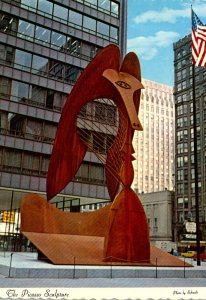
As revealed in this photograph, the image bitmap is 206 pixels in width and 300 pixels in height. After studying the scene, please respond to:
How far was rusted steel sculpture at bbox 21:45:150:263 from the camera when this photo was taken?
16422 mm

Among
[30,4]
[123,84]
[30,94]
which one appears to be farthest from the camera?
[30,4]

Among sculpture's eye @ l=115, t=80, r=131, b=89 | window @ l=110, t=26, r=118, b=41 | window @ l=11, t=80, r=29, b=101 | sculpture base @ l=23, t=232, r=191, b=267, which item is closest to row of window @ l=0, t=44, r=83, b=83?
window @ l=11, t=80, r=29, b=101

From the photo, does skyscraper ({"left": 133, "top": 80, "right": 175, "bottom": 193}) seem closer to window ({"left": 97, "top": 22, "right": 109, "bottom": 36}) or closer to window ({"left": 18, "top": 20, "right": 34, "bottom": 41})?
window ({"left": 97, "top": 22, "right": 109, "bottom": 36})

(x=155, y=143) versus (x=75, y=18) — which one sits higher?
(x=155, y=143)

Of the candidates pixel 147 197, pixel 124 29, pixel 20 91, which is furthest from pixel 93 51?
pixel 147 197

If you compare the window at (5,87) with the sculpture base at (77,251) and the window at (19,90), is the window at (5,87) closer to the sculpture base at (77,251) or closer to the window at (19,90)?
the window at (19,90)

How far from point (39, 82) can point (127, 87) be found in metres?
18.8

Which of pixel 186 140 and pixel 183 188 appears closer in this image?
pixel 183 188

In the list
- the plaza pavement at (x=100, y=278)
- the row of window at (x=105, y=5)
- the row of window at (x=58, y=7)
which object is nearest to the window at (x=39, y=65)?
the row of window at (x=58, y=7)

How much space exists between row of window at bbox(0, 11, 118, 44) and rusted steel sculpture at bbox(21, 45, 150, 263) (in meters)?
18.4

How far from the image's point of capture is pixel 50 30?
36.9 meters

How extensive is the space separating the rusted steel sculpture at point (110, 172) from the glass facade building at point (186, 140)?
5917 centimetres

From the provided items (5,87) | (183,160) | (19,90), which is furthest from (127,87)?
(183,160)

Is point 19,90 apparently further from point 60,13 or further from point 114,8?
point 114,8
